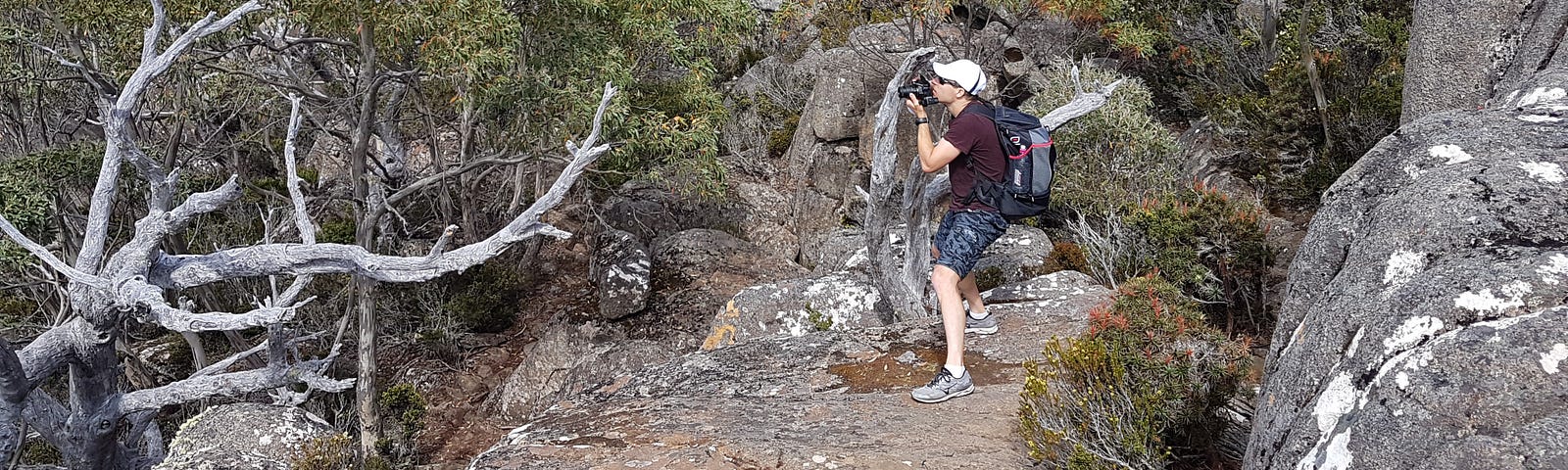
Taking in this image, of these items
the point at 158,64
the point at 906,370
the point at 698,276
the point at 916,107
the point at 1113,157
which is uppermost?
the point at 158,64

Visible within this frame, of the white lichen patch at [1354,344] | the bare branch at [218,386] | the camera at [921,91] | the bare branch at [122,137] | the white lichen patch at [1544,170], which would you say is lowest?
the bare branch at [218,386]

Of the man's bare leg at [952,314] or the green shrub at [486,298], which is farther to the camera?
the green shrub at [486,298]

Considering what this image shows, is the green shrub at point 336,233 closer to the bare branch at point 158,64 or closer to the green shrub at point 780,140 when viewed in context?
the bare branch at point 158,64

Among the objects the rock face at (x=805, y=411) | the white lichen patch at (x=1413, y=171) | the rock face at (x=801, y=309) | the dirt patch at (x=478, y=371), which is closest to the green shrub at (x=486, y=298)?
the dirt patch at (x=478, y=371)

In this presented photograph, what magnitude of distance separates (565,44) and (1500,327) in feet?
31.0

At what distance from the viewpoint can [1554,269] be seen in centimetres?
255

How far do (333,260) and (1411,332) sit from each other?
7.60m

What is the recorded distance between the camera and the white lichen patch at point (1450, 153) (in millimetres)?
3355

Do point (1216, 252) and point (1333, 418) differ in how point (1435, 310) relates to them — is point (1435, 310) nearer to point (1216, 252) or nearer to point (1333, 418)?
point (1333, 418)

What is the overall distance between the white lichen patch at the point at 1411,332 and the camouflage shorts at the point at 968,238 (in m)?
2.82

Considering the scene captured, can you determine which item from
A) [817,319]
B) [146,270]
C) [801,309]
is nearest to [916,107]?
[817,319]

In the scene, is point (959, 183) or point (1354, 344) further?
point (959, 183)

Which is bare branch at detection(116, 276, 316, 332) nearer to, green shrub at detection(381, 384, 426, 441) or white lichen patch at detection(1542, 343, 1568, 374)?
green shrub at detection(381, 384, 426, 441)

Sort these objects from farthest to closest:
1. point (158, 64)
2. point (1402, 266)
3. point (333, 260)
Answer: point (333, 260) < point (158, 64) < point (1402, 266)
